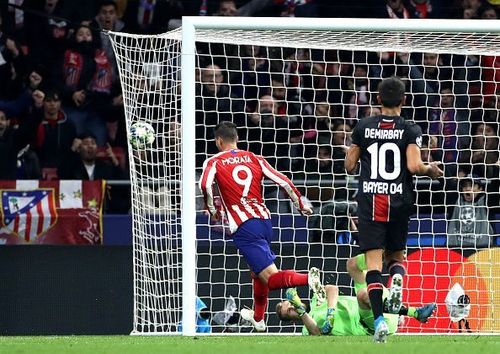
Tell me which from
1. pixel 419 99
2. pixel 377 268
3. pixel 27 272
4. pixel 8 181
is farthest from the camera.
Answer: pixel 419 99

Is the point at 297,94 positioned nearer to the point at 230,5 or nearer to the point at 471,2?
the point at 230,5

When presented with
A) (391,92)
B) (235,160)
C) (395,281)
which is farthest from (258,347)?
(235,160)

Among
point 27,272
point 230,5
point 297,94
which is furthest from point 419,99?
point 27,272

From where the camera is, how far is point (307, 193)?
13078 mm

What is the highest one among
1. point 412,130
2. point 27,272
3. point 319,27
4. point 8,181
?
point 319,27

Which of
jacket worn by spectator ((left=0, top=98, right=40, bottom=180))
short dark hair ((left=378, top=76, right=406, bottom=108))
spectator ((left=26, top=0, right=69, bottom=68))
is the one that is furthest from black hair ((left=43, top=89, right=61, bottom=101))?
short dark hair ((left=378, top=76, right=406, bottom=108))

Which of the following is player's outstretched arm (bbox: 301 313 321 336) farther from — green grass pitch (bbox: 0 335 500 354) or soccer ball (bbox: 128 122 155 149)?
soccer ball (bbox: 128 122 155 149)

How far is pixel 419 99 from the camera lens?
1398cm

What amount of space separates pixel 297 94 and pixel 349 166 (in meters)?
5.80

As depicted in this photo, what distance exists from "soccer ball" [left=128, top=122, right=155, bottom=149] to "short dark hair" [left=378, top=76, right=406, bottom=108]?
268cm

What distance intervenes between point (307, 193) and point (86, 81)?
329 centimetres

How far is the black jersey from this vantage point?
28.3 feet

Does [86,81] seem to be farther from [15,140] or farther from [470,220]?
[470,220]

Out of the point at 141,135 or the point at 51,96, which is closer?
the point at 141,135
